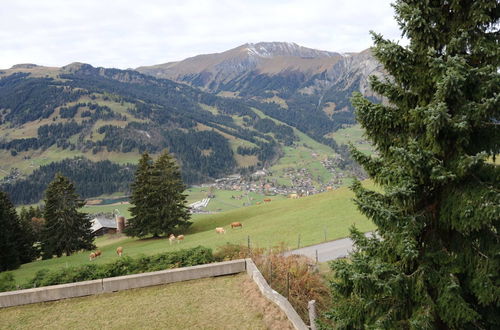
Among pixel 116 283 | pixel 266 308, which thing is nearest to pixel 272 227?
pixel 116 283

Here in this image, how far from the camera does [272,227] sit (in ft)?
126

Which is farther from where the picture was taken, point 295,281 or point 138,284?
point 138,284

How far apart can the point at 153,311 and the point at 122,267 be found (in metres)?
5.14

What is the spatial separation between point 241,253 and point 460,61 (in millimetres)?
16667

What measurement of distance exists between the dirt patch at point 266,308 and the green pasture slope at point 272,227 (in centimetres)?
1319

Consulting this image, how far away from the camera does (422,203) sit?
367 inches

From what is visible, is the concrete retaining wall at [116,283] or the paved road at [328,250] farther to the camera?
the paved road at [328,250]

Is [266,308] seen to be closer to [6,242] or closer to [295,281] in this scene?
[295,281]

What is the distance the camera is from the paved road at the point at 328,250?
1022 inches

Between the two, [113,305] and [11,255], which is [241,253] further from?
[11,255]

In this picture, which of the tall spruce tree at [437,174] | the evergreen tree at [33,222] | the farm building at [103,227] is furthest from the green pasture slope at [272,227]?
the farm building at [103,227]

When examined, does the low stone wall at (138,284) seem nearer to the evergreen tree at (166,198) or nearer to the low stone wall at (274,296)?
the low stone wall at (274,296)

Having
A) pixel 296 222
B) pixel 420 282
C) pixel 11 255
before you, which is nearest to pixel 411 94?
pixel 420 282

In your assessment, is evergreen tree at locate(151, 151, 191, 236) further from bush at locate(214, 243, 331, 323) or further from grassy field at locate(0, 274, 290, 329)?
grassy field at locate(0, 274, 290, 329)
